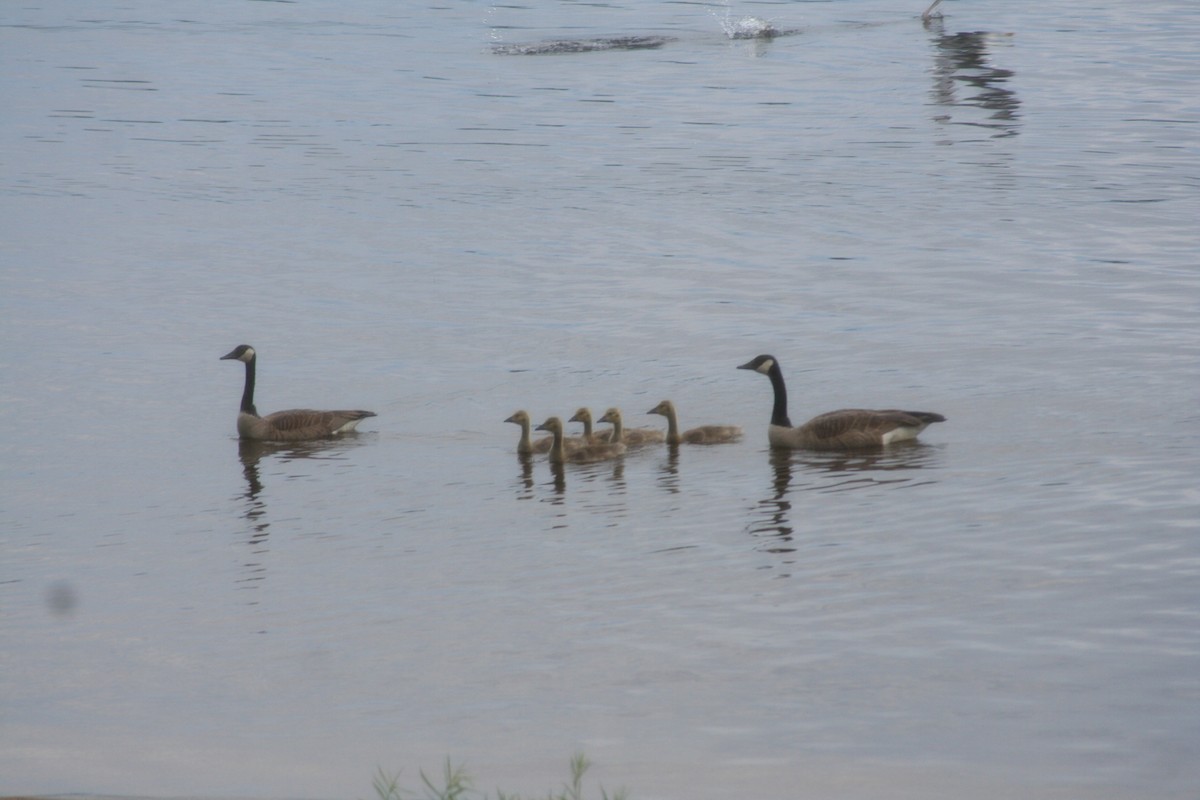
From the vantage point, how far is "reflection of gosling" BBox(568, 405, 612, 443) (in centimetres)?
1728

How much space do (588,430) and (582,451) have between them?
43 centimetres

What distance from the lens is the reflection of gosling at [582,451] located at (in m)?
16.8

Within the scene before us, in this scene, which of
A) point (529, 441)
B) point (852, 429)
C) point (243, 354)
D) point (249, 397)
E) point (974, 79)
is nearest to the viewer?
point (852, 429)

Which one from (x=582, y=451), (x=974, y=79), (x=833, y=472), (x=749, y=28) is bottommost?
(x=833, y=472)

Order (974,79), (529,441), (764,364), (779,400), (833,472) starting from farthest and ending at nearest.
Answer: (974,79) → (764,364) → (779,400) → (529,441) → (833,472)

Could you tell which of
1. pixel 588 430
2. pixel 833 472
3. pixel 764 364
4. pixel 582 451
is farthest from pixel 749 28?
pixel 833 472

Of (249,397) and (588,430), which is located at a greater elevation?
(249,397)

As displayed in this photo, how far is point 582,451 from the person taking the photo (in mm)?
17031

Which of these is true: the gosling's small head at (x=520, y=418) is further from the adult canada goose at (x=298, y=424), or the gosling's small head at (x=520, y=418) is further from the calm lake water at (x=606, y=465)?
the adult canada goose at (x=298, y=424)

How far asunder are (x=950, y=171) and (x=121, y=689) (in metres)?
31.5

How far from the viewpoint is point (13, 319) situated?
25.3 metres

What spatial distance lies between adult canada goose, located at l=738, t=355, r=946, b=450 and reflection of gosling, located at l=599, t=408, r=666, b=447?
1196 millimetres

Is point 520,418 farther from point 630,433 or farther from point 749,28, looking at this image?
point 749,28

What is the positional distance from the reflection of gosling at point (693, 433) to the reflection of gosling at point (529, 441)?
3.02 feet
